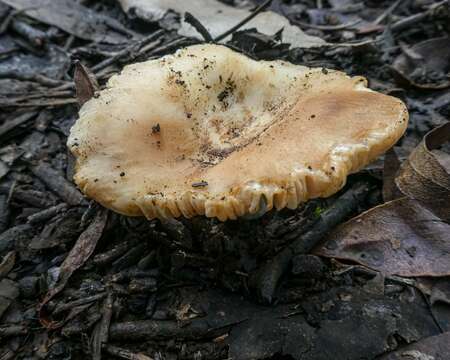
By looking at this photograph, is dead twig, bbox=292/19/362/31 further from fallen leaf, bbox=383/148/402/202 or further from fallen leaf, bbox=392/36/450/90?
fallen leaf, bbox=383/148/402/202

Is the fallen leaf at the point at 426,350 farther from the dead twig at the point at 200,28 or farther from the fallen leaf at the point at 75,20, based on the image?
the fallen leaf at the point at 75,20

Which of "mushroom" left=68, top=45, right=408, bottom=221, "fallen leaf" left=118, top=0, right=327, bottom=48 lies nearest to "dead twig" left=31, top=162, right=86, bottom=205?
"mushroom" left=68, top=45, right=408, bottom=221

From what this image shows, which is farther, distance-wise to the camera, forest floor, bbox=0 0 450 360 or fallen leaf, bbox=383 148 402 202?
fallen leaf, bbox=383 148 402 202

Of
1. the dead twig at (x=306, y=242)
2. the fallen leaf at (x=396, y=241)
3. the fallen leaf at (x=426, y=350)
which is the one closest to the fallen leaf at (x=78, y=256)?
the dead twig at (x=306, y=242)

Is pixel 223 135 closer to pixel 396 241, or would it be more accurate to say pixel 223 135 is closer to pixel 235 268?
pixel 235 268

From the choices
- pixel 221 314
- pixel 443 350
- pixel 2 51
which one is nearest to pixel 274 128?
pixel 221 314

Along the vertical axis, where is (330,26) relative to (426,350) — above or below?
above

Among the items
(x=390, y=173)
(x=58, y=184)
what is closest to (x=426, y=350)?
(x=390, y=173)
